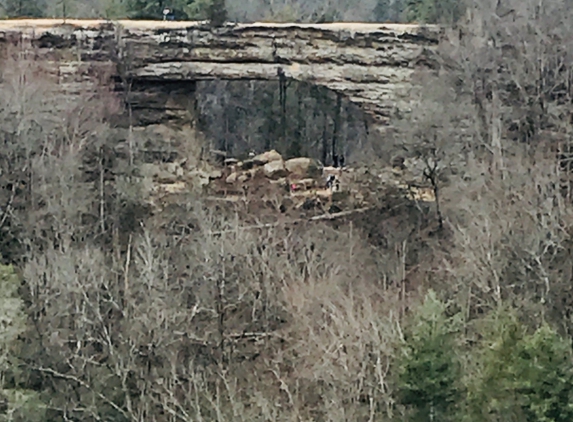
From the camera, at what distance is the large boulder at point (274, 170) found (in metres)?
21.0

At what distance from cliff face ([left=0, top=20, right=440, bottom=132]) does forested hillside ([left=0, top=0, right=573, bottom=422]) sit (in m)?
0.54

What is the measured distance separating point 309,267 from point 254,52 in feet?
21.8

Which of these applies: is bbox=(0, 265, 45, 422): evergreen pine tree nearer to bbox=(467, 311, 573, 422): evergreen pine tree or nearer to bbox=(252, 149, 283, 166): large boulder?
bbox=(467, 311, 573, 422): evergreen pine tree

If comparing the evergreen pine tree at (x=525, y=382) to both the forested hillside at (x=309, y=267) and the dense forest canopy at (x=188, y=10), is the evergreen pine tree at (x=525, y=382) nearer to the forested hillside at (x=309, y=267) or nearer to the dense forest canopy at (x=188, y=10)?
the forested hillside at (x=309, y=267)

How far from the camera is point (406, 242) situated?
18078mm

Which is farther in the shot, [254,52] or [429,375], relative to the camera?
[254,52]

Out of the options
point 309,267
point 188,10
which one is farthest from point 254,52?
point 309,267

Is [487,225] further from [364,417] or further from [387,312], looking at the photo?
[364,417]

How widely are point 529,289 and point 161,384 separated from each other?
547 cm

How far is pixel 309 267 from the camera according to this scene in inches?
611

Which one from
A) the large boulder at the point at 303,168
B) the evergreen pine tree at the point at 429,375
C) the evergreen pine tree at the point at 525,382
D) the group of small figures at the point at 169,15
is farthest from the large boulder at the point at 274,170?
the evergreen pine tree at the point at 525,382

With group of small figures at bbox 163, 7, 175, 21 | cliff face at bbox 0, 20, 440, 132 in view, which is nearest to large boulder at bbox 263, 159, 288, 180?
cliff face at bbox 0, 20, 440, 132

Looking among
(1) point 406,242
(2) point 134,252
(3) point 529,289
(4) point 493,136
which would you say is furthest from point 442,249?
(2) point 134,252

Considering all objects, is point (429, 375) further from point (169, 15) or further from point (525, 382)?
point (169, 15)
